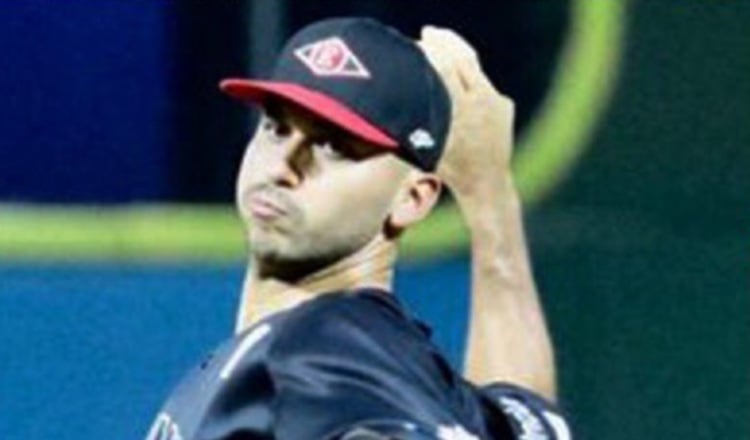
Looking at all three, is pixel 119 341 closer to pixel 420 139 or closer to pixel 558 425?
pixel 558 425

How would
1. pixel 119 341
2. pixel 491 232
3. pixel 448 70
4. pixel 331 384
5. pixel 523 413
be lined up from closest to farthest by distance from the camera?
pixel 331 384
pixel 523 413
pixel 448 70
pixel 491 232
pixel 119 341

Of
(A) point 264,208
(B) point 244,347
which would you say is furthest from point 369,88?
(B) point 244,347

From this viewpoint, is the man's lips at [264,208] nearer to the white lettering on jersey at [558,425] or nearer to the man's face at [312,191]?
the man's face at [312,191]

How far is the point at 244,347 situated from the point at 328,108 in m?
0.26

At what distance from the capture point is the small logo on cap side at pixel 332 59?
3.39 m

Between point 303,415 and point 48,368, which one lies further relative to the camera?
point 48,368

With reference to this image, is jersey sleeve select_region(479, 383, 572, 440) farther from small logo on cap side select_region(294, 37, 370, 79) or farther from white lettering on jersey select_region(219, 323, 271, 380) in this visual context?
small logo on cap side select_region(294, 37, 370, 79)

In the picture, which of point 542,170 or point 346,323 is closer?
point 346,323

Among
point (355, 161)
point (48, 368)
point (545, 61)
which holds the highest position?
point (355, 161)

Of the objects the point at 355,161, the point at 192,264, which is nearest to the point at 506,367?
the point at 355,161

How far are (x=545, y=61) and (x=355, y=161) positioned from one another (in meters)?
1.74

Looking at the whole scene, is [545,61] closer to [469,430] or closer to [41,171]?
[41,171]

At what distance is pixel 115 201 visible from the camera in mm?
5023

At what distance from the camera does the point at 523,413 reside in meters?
3.64
